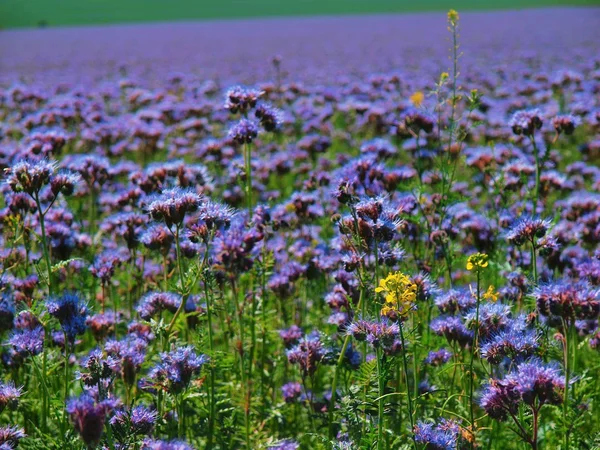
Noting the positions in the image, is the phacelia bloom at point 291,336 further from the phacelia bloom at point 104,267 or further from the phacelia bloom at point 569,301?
the phacelia bloom at point 569,301

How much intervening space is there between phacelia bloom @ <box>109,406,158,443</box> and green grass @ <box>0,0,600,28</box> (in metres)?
81.9

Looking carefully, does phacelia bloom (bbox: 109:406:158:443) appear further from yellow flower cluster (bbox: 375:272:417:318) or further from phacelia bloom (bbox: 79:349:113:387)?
yellow flower cluster (bbox: 375:272:417:318)

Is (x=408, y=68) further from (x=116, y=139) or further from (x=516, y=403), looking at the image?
(x=516, y=403)

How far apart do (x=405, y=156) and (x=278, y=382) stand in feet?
23.1

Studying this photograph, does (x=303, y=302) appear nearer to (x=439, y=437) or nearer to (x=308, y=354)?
(x=308, y=354)

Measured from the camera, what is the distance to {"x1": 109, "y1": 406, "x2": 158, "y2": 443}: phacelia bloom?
2775 mm

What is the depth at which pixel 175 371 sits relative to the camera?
300 cm

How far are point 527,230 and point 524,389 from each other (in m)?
1.15

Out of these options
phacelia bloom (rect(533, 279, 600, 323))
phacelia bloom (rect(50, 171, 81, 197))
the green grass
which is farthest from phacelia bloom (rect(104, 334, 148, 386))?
the green grass

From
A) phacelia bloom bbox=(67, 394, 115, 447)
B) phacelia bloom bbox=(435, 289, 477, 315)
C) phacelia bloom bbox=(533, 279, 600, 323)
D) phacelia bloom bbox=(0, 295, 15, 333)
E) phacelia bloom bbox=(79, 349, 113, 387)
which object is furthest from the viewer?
phacelia bloom bbox=(0, 295, 15, 333)

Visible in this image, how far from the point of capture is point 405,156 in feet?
36.5

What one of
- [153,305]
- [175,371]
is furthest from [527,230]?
[153,305]

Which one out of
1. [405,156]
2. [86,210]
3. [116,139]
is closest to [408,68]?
[405,156]

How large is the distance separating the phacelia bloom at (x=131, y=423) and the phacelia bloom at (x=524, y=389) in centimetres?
143
